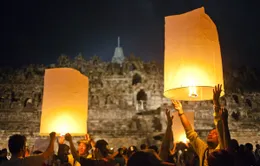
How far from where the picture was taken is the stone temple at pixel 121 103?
2444cm

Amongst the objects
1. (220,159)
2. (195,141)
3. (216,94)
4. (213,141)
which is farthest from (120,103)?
(220,159)

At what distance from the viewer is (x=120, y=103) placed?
26.9 metres

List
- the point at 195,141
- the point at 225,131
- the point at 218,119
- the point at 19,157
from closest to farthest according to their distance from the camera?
the point at 225,131, the point at 218,119, the point at 19,157, the point at 195,141

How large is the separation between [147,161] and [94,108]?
24455 millimetres

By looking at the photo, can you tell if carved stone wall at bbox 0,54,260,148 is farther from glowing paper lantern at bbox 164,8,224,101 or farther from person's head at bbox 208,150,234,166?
person's head at bbox 208,150,234,166

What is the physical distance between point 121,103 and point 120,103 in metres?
0.11

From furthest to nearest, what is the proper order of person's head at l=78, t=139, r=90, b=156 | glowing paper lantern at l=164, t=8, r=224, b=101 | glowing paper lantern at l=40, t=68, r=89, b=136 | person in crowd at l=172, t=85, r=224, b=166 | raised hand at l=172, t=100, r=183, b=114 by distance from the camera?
1. person's head at l=78, t=139, r=90, b=156
2. glowing paper lantern at l=40, t=68, r=89, b=136
3. raised hand at l=172, t=100, r=183, b=114
4. glowing paper lantern at l=164, t=8, r=224, b=101
5. person in crowd at l=172, t=85, r=224, b=166

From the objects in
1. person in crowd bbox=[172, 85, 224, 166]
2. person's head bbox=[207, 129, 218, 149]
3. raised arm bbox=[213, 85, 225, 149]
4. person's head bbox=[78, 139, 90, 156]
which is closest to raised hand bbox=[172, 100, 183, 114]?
person in crowd bbox=[172, 85, 224, 166]

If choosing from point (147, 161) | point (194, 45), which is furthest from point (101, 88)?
point (147, 161)

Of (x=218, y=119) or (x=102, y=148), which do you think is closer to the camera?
(x=218, y=119)

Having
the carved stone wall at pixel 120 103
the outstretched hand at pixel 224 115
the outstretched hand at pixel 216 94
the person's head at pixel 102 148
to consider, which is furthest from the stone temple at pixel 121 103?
the outstretched hand at pixel 224 115

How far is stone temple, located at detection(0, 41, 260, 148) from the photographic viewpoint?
962 inches

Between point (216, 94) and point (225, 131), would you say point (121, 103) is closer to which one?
point (216, 94)

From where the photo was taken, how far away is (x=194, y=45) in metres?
4.27
